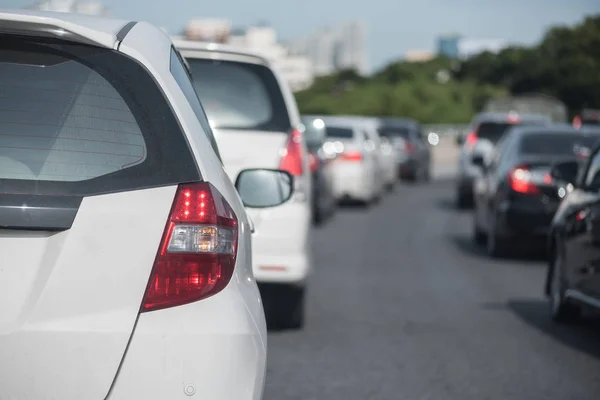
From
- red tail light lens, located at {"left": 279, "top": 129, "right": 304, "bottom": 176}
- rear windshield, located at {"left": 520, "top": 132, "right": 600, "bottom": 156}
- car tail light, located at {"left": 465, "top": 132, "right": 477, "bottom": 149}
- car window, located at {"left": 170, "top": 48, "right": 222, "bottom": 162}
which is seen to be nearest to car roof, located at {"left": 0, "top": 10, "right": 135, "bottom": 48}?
car window, located at {"left": 170, "top": 48, "right": 222, "bottom": 162}

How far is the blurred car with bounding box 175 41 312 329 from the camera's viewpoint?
8367 millimetres

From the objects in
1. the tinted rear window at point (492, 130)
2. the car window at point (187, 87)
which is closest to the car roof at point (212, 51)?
the car window at point (187, 87)

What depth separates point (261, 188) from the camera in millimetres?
5098

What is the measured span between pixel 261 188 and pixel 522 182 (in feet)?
31.4

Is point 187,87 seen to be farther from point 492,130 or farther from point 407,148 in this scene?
point 407,148

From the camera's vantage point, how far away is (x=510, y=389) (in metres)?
7.15

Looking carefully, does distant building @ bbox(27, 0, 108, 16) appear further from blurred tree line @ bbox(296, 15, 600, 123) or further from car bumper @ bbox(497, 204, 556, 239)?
blurred tree line @ bbox(296, 15, 600, 123)

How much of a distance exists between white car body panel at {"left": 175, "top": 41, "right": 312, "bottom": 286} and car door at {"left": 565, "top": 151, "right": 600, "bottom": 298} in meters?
1.80

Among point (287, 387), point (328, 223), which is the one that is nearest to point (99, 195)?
point (287, 387)

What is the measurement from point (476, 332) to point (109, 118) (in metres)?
5.90

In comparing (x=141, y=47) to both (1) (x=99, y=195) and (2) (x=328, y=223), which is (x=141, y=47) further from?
(2) (x=328, y=223)

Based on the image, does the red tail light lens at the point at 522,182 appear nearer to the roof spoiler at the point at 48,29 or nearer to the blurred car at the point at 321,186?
the blurred car at the point at 321,186

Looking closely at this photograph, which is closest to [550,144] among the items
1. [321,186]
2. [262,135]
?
[321,186]

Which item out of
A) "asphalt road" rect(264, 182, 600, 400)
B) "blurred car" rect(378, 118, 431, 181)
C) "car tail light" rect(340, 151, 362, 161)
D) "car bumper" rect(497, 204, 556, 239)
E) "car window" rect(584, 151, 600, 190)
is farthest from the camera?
"blurred car" rect(378, 118, 431, 181)
